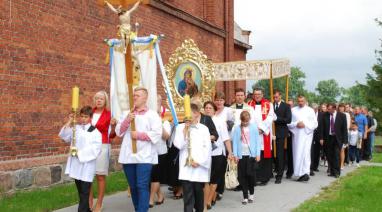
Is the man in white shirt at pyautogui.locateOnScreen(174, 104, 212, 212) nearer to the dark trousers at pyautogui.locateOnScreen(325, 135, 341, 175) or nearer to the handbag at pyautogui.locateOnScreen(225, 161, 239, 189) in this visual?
the handbag at pyautogui.locateOnScreen(225, 161, 239, 189)

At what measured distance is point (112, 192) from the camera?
1016 centimetres

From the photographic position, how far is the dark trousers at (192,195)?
7.17 m

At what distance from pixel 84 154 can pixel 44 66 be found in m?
3.92

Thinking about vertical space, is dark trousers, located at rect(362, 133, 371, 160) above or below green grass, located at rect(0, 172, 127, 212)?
above

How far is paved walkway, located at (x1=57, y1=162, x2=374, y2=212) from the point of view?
28.2ft

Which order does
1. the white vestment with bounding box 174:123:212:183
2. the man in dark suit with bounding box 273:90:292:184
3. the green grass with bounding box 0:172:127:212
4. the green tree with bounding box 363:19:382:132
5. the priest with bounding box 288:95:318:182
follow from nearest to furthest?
1. the white vestment with bounding box 174:123:212:183
2. the green grass with bounding box 0:172:127:212
3. the man in dark suit with bounding box 273:90:292:184
4. the priest with bounding box 288:95:318:182
5. the green tree with bounding box 363:19:382:132

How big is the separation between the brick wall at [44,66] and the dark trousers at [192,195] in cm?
412

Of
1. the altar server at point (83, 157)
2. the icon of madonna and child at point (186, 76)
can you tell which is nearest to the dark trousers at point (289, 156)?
the icon of madonna and child at point (186, 76)

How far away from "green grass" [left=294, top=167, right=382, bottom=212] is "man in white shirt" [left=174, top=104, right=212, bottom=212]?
6.16ft

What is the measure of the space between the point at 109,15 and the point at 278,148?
17.1 ft

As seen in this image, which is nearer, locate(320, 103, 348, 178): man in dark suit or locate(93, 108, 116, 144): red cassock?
locate(93, 108, 116, 144): red cassock

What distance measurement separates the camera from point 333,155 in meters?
13.5

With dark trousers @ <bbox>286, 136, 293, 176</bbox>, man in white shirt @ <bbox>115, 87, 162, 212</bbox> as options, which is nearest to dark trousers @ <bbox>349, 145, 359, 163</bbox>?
dark trousers @ <bbox>286, 136, 293, 176</bbox>

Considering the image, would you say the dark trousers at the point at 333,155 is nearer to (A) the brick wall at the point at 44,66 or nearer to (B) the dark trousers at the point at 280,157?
(B) the dark trousers at the point at 280,157
